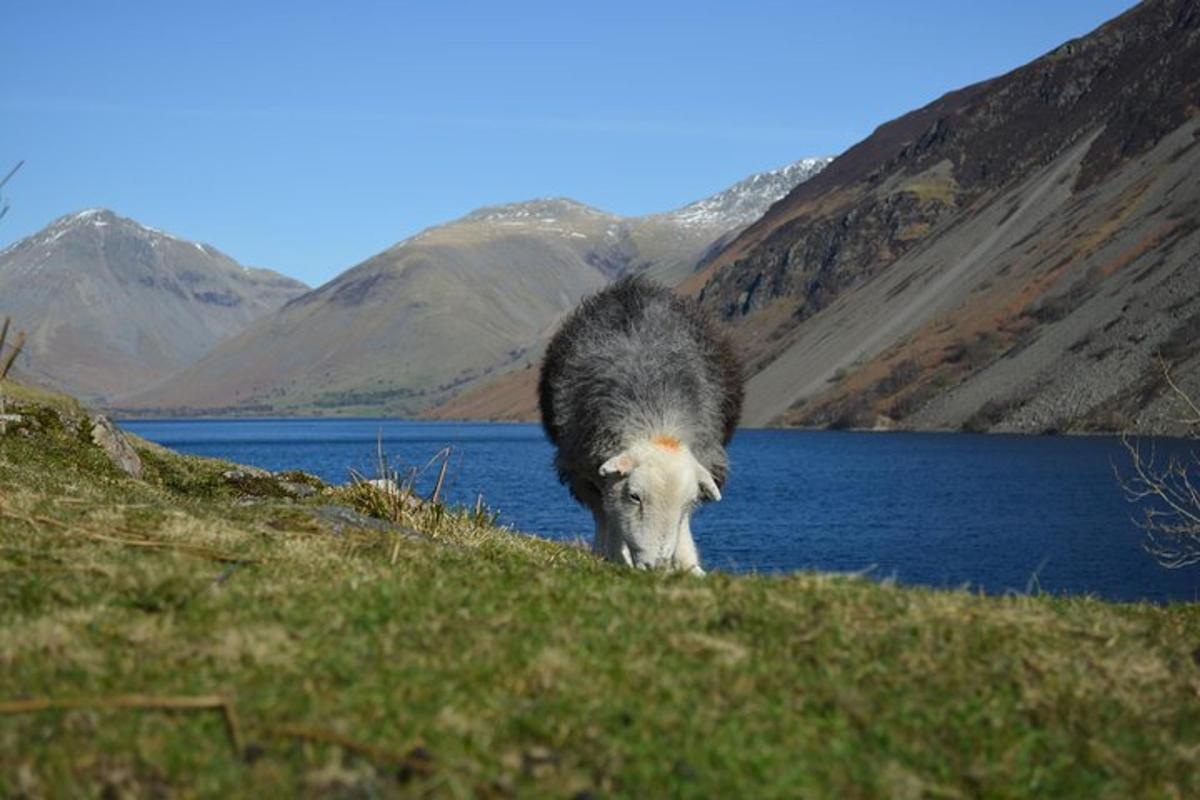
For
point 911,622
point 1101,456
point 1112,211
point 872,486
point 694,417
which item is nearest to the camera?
point 911,622

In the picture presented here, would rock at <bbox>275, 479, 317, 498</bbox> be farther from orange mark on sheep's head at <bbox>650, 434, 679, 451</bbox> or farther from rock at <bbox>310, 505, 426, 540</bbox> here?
orange mark on sheep's head at <bbox>650, 434, 679, 451</bbox>

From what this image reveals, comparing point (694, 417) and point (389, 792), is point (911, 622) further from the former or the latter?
point (694, 417)

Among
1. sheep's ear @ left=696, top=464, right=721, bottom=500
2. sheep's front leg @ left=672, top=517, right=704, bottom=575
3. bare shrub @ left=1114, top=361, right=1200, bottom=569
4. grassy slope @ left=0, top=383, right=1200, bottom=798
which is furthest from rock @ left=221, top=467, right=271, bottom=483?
bare shrub @ left=1114, top=361, right=1200, bottom=569

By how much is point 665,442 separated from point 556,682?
8141 millimetres

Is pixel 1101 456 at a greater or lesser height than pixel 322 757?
lesser

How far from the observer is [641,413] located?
15.9 m

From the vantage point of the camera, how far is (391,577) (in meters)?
9.56

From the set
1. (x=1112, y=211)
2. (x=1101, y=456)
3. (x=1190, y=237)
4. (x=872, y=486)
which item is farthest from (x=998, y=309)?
(x=872, y=486)

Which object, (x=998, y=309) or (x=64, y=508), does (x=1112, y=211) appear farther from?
(x=64, y=508)

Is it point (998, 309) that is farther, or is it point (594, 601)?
point (998, 309)

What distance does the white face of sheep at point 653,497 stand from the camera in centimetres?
1428

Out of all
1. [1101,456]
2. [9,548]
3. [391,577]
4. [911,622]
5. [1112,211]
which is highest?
[1112,211]

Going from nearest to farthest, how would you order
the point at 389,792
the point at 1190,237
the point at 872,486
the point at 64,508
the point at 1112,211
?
the point at 389,792 < the point at 64,508 < the point at 872,486 < the point at 1190,237 < the point at 1112,211

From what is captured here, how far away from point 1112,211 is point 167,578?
186 metres
